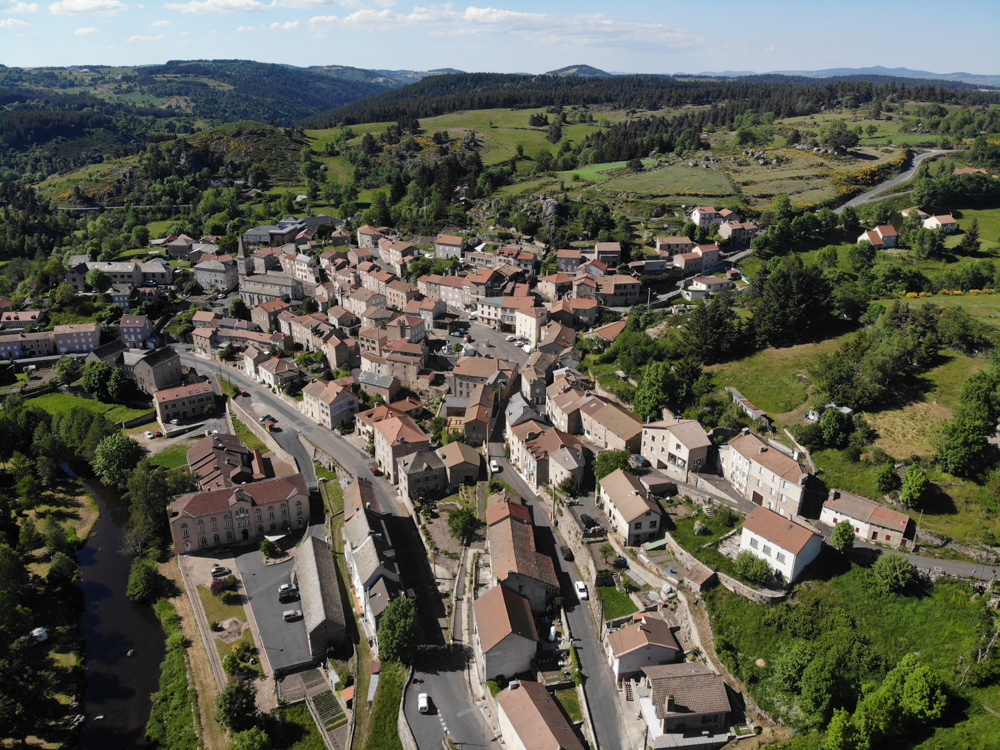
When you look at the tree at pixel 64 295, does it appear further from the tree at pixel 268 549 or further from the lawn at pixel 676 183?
the lawn at pixel 676 183

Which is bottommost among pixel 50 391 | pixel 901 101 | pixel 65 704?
pixel 65 704

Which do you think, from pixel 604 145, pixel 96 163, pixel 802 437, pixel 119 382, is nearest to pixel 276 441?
pixel 119 382

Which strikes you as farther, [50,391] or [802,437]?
[50,391]

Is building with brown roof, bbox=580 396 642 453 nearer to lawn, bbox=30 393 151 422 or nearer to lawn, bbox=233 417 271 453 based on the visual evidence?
lawn, bbox=233 417 271 453

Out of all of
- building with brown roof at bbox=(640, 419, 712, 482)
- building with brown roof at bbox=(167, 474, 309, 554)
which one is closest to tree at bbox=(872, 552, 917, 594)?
building with brown roof at bbox=(640, 419, 712, 482)

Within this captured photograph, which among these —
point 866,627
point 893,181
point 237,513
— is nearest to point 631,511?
point 866,627

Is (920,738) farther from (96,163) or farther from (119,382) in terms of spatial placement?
(96,163)

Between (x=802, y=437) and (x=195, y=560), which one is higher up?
Answer: (x=802, y=437)

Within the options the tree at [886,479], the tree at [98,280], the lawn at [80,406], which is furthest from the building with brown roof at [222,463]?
the tree at [98,280]
